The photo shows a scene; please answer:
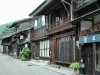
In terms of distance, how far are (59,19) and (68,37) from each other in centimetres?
360

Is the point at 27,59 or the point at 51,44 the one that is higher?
the point at 51,44

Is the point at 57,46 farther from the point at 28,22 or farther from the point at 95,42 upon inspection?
the point at 28,22

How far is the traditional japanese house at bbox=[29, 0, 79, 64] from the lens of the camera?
21531 millimetres

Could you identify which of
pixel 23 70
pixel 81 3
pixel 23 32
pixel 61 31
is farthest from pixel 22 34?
pixel 81 3

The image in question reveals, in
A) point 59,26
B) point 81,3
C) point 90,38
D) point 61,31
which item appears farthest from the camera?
point 59,26

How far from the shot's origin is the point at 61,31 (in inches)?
945

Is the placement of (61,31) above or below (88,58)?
above

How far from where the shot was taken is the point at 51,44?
1114 inches

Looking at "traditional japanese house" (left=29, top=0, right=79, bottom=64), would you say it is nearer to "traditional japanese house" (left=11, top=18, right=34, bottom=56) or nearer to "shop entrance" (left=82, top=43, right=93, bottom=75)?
"shop entrance" (left=82, top=43, right=93, bottom=75)

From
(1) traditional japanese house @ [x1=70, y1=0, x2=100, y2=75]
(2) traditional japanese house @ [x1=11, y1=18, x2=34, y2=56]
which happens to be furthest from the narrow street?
(2) traditional japanese house @ [x1=11, y1=18, x2=34, y2=56]

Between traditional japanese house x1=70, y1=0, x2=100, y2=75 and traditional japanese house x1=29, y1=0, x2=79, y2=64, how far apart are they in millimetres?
2201

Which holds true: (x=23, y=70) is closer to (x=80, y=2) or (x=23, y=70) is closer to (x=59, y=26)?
(x=59, y=26)

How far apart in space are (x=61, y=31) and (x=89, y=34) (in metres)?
8.03

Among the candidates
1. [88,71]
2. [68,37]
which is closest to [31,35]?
[68,37]
